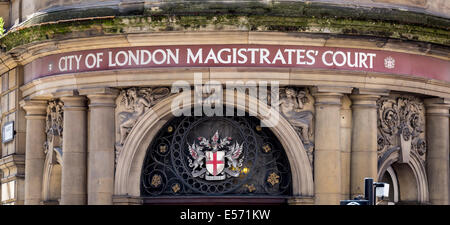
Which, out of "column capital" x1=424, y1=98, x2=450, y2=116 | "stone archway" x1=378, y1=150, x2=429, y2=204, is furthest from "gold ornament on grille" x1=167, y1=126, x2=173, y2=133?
"column capital" x1=424, y1=98, x2=450, y2=116

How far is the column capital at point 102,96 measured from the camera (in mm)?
27656

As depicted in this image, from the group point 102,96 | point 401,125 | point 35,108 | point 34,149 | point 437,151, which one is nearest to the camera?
point 102,96

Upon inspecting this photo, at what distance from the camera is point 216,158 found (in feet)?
90.6

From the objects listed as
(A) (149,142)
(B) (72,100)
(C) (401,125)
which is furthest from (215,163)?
(C) (401,125)

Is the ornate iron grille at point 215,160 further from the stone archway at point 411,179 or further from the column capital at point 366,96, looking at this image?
the stone archway at point 411,179

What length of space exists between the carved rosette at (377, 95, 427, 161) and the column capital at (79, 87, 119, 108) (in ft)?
21.1

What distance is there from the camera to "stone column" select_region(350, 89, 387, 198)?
27672 millimetres

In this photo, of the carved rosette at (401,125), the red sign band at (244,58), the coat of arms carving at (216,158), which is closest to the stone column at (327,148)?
the red sign band at (244,58)

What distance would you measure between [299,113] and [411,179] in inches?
149

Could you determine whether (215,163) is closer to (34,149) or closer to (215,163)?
(215,163)

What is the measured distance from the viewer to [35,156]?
3016cm

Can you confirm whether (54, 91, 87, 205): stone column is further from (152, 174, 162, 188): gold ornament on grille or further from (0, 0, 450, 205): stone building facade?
(152, 174, 162, 188): gold ornament on grille

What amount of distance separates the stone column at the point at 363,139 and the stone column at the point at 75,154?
6528 millimetres

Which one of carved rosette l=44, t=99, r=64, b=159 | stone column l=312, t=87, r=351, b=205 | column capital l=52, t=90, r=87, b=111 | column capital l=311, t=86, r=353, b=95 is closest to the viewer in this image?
column capital l=311, t=86, r=353, b=95
